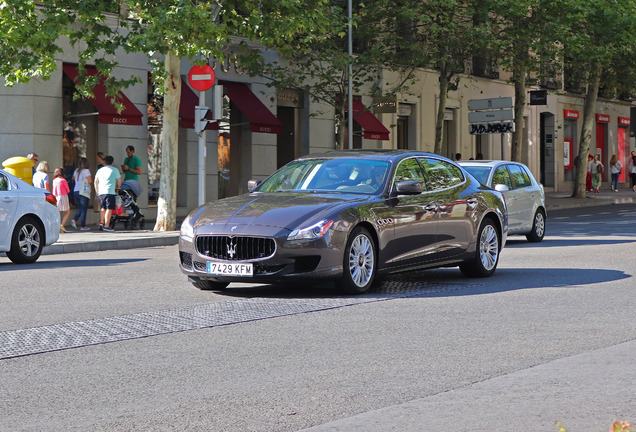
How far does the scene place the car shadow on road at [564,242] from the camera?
63.0ft

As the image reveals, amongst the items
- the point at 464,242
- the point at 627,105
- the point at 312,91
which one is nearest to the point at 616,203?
the point at 312,91

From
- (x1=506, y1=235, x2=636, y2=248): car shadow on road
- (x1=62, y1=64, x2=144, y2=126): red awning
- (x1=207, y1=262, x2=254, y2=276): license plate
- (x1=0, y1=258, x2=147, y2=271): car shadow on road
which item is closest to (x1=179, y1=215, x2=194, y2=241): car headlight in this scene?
(x1=207, y1=262, x2=254, y2=276): license plate

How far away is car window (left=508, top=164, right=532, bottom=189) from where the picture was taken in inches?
788

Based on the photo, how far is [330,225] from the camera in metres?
10.8

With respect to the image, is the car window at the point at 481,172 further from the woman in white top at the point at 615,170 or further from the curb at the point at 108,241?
the woman in white top at the point at 615,170

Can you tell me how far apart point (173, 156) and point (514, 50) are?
14567mm

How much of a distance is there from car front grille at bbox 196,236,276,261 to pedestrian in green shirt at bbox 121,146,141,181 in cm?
1617

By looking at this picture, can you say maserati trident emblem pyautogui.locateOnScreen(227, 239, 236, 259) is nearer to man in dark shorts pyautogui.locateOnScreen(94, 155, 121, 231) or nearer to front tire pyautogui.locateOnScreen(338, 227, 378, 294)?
front tire pyautogui.locateOnScreen(338, 227, 378, 294)

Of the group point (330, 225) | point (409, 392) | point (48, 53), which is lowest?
point (409, 392)

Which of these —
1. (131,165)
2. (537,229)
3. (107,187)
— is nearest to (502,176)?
(537,229)

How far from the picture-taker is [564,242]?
19922 millimetres

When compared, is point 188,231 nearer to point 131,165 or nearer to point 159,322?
point 159,322

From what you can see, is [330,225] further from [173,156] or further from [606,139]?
[606,139]

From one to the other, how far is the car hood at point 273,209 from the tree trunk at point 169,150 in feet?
39.8
